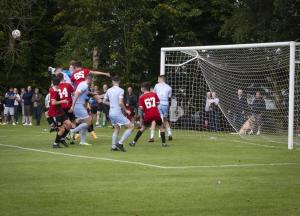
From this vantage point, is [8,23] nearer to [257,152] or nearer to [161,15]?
[161,15]

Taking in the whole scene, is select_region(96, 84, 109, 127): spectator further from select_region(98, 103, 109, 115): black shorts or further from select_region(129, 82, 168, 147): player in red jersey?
select_region(129, 82, 168, 147): player in red jersey

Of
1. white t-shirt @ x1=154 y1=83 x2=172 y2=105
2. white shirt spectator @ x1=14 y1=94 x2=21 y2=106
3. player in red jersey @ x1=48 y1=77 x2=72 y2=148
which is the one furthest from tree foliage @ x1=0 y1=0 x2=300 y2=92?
player in red jersey @ x1=48 y1=77 x2=72 y2=148

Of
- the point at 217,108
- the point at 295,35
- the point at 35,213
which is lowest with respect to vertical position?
the point at 35,213

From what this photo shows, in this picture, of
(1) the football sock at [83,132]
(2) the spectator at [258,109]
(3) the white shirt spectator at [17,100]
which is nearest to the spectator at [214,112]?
(2) the spectator at [258,109]

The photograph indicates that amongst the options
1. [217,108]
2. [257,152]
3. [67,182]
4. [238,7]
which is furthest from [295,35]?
[67,182]

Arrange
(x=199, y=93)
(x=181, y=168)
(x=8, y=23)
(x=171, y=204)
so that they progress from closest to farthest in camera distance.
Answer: (x=171, y=204) < (x=181, y=168) < (x=199, y=93) < (x=8, y=23)

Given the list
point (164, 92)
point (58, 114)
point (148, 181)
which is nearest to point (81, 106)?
point (58, 114)

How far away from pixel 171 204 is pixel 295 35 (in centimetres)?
2355

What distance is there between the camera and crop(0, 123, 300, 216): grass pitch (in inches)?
413

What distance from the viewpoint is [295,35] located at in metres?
33.0

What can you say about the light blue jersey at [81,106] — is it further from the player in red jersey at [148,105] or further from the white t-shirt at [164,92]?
the white t-shirt at [164,92]

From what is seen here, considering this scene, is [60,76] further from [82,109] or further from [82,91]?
[82,109]

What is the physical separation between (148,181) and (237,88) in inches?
559

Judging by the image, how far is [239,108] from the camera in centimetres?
2638
